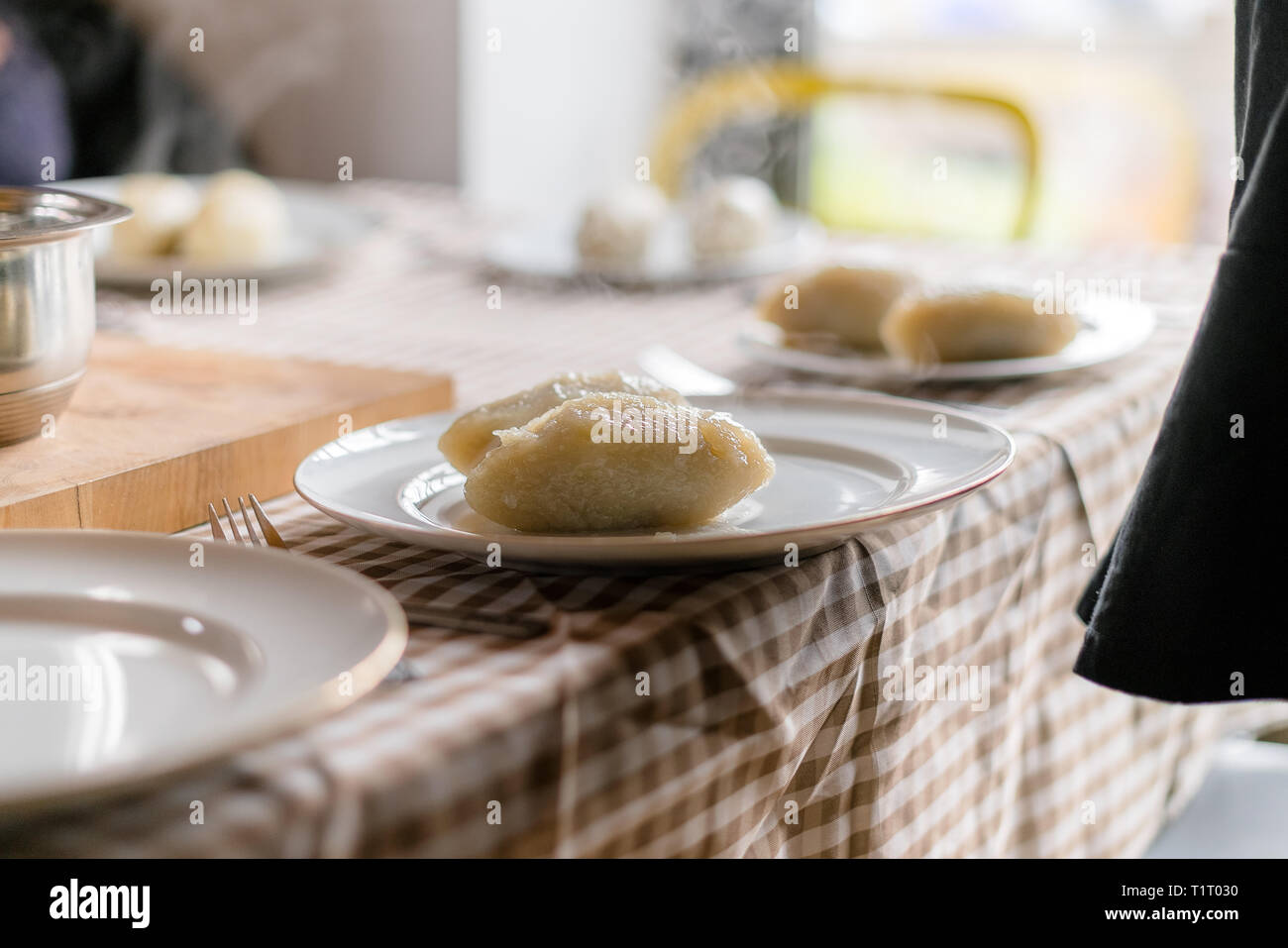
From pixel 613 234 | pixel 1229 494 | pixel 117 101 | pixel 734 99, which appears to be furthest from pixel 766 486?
pixel 117 101

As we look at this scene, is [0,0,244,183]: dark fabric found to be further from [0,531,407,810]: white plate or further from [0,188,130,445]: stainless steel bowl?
[0,531,407,810]: white plate

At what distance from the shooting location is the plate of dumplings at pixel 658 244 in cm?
150

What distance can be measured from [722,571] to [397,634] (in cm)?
21

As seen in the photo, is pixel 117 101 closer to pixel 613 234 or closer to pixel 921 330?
pixel 613 234

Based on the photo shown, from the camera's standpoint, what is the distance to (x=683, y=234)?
5.45 ft

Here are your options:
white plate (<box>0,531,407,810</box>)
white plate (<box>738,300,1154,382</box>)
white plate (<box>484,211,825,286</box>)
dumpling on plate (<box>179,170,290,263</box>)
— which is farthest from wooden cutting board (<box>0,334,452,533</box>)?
white plate (<box>484,211,825,286</box>)

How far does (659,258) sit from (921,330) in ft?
1.86

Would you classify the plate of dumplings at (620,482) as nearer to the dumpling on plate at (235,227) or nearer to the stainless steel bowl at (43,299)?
the stainless steel bowl at (43,299)

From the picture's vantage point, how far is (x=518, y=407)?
2.39 feet

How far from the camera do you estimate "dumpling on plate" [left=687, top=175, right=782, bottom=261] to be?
5.14 feet

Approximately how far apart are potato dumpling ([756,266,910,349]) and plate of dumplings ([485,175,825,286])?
315 mm

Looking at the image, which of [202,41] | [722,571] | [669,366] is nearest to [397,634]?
[722,571]
